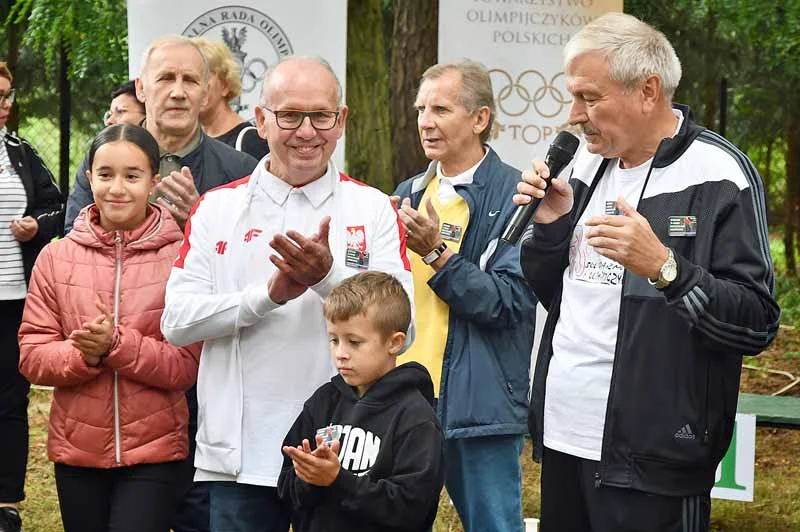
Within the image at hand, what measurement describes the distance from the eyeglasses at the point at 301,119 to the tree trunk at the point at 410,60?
5053mm

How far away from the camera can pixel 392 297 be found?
Result: 3434mm

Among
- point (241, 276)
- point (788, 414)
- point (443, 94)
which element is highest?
point (443, 94)

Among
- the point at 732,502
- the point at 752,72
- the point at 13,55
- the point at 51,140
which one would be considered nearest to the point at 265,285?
the point at 732,502

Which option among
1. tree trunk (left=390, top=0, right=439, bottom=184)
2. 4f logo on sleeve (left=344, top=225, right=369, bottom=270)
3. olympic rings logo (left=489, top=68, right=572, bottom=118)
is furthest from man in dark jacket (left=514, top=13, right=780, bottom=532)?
tree trunk (left=390, top=0, right=439, bottom=184)

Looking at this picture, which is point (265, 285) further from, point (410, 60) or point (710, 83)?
point (710, 83)

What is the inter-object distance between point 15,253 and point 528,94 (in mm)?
3051

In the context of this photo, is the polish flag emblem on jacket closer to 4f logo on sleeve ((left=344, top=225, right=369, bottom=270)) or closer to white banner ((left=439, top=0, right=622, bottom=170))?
4f logo on sleeve ((left=344, top=225, right=369, bottom=270))

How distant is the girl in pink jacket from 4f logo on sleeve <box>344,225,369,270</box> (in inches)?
29.6

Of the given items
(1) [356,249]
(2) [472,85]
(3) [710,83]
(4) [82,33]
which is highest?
(3) [710,83]

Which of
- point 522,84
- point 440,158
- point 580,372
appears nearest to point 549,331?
point 580,372

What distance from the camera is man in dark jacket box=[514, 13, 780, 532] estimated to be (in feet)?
10.1

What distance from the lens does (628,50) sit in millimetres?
3270

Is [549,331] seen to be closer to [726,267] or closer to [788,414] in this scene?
[726,267]

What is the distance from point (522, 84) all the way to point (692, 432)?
4207 mm
